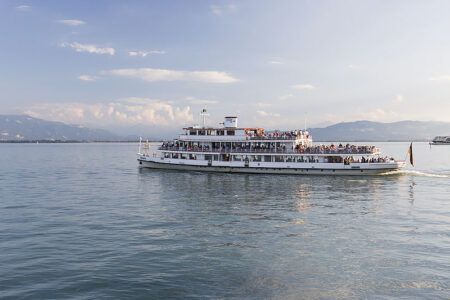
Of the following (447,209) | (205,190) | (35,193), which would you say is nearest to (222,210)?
(205,190)

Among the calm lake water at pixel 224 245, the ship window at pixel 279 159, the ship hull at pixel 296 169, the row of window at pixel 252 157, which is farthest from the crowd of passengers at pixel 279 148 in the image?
the calm lake water at pixel 224 245

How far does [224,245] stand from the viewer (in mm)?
19812

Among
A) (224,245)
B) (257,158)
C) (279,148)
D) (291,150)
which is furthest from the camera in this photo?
(257,158)

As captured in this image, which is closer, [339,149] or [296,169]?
[339,149]

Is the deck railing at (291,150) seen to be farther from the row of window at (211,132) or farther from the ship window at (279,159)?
the row of window at (211,132)

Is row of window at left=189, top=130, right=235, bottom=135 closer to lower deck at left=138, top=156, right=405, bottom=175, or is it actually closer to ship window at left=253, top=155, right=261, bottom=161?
lower deck at left=138, top=156, right=405, bottom=175

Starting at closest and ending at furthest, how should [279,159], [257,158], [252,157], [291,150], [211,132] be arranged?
[291,150]
[279,159]
[257,158]
[252,157]
[211,132]

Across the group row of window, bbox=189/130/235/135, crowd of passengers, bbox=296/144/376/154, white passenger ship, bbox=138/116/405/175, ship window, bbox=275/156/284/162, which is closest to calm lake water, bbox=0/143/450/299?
crowd of passengers, bbox=296/144/376/154

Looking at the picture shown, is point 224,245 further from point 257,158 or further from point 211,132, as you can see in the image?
point 211,132

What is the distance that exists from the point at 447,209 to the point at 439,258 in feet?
49.6

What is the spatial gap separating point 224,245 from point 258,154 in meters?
40.9

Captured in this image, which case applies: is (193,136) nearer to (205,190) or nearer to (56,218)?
(205,190)

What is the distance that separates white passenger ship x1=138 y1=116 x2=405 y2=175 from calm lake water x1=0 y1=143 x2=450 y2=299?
55.5ft

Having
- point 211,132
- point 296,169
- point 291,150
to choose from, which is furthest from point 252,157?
point 211,132
